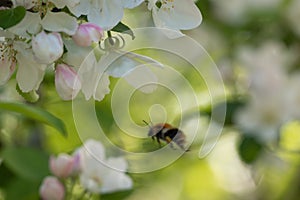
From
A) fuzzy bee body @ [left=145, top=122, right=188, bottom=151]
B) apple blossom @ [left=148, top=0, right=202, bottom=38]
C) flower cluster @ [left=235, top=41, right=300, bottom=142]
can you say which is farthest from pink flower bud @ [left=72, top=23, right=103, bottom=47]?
flower cluster @ [left=235, top=41, right=300, bottom=142]

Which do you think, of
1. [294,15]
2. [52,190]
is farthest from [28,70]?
[294,15]

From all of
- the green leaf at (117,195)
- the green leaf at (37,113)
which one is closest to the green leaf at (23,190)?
the green leaf at (117,195)

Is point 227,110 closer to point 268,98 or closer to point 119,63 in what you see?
point 268,98

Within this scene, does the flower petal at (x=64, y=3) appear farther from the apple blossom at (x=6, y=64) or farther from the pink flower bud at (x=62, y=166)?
the pink flower bud at (x=62, y=166)

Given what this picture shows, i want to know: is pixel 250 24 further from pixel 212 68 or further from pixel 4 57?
pixel 4 57

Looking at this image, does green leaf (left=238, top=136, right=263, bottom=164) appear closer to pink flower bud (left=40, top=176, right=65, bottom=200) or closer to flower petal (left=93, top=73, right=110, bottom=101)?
pink flower bud (left=40, top=176, right=65, bottom=200)
